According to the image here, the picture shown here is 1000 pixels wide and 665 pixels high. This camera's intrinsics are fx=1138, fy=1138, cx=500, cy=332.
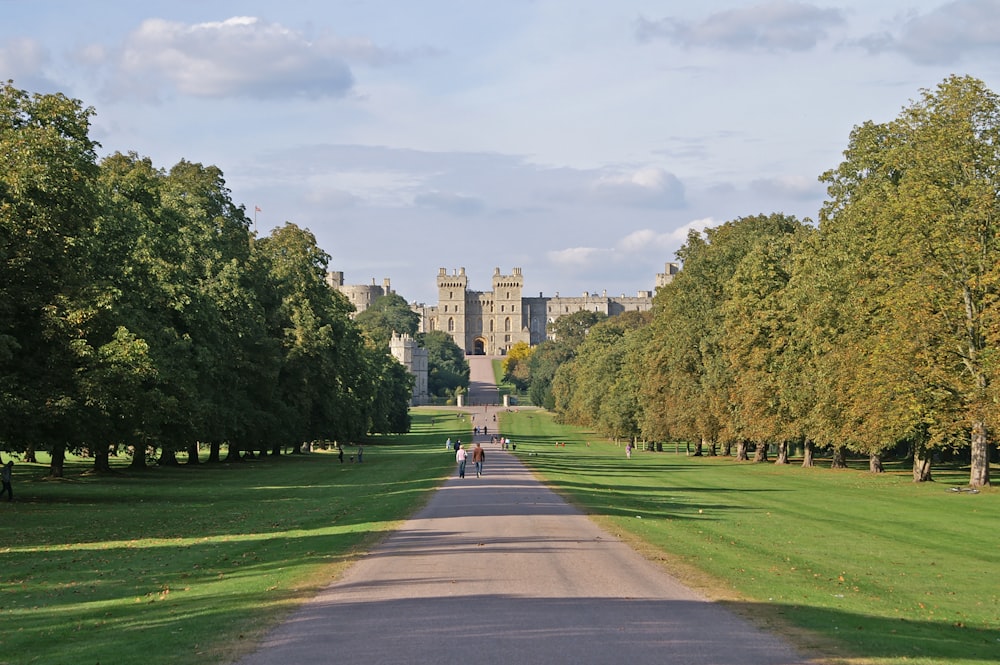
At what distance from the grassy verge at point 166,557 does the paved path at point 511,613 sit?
63 centimetres

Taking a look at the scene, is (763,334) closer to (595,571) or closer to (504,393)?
(595,571)

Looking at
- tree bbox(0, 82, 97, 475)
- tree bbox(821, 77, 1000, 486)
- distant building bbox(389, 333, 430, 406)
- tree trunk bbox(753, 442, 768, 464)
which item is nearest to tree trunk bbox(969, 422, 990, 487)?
tree bbox(821, 77, 1000, 486)

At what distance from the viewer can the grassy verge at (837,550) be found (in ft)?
38.8

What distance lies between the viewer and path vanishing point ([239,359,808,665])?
9.98m

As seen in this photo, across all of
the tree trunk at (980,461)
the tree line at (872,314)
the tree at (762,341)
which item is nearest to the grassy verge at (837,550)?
the tree trunk at (980,461)

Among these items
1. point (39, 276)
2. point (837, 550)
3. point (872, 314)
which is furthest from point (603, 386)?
point (837, 550)

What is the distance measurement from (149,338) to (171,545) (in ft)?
55.5

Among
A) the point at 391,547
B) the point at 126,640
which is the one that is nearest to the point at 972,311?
the point at 391,547

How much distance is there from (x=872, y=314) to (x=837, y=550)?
23.6 metres

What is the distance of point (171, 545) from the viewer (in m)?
20.1

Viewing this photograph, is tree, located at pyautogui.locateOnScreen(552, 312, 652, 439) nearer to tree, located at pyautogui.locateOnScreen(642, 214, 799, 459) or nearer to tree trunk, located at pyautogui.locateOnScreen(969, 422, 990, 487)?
tree, located at pyautogui.locateOnScreen(642, 214, 799, 459)

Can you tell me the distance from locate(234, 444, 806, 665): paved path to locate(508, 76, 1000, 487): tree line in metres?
22.0

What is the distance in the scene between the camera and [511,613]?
1194cm

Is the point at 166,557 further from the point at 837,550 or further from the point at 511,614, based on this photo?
the point at 837,550
